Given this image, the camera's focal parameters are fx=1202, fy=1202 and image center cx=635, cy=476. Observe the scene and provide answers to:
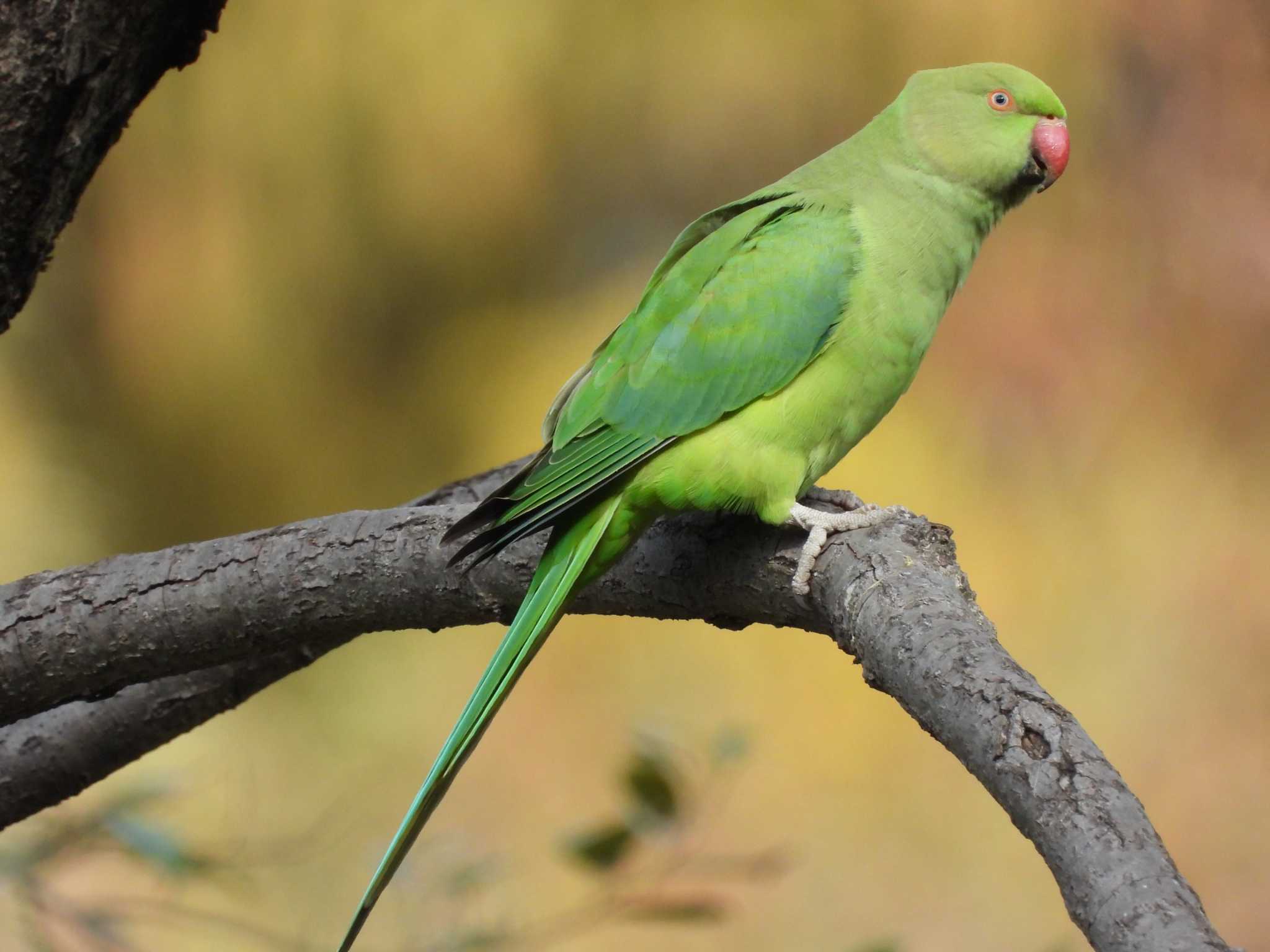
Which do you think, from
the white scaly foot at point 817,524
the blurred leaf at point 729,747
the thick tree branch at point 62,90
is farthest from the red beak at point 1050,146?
the thick tree branch at point 62,90

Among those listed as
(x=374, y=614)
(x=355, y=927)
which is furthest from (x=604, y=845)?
(x=355, y=927)

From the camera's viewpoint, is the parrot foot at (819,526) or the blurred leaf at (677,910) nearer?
Result: the parrot foot at (819,526)

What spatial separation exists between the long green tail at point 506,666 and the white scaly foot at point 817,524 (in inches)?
12.3

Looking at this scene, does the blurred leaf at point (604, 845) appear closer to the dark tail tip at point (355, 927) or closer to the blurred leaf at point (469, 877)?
the blurred leaf at point (469, 877)

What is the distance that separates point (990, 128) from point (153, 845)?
2196 millimetres

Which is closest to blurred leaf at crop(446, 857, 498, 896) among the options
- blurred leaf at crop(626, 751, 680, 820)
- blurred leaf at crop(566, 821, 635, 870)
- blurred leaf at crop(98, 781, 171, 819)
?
blurred leaf at crop(566, 821, 635, 870)

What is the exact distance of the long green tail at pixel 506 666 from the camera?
162 centimetres

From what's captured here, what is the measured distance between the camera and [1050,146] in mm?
2312

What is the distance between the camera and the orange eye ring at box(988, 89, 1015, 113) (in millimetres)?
2328

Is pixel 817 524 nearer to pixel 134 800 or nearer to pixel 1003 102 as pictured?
pixel 1003 102

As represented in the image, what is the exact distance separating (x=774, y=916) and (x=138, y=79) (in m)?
3.90

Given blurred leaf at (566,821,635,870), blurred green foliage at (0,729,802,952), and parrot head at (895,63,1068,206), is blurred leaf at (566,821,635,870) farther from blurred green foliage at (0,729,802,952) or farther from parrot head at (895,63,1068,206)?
parrot head at (895,63,1068,206)

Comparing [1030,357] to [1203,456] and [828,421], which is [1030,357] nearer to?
[1203,456]

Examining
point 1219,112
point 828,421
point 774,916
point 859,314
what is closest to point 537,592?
point 828,421
